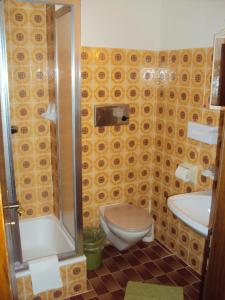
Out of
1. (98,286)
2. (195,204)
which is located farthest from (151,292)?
(195,204)

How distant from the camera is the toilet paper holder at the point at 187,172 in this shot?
8.68ft

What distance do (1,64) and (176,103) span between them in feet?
5.14

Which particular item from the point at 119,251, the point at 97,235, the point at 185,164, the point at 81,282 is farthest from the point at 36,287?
the point at 185,164

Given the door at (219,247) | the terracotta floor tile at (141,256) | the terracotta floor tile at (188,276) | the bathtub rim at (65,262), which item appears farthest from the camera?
the terracotta floor tile at (141,256)

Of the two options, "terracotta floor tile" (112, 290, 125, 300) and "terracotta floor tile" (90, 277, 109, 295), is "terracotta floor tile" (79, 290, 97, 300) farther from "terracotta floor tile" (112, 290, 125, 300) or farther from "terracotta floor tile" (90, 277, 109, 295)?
"terracotta floor tile" (112, 290, 125, 300)

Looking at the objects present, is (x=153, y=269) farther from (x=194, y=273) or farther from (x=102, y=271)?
(x=102, y=271)

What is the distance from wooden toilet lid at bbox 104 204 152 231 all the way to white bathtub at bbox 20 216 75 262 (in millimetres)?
473

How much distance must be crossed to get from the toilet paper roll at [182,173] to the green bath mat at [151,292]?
0.91 m

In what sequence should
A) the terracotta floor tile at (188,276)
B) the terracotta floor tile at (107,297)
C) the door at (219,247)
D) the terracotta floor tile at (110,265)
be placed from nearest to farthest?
the door at (219,247)
the terracotta floor tile at (107,297)
the terracotta floor tile at (188,276)
the terracotta floor tile at (110,265)

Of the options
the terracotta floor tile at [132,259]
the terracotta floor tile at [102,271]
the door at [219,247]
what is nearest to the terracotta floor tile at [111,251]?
the terracotta floor tile at [132,259]

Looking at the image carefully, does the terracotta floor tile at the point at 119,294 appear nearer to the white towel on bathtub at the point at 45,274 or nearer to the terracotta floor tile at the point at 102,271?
the terracotta floor tile at the point at 102,271

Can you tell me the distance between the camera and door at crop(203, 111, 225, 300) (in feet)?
3.59

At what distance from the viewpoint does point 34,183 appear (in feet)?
9.98

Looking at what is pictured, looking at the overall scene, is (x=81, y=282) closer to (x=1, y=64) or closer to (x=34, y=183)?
(x=34, y=183)
